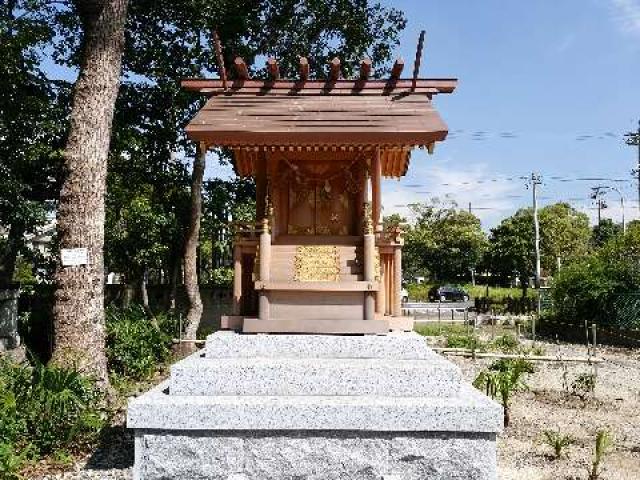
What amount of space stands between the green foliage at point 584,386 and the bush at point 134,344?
9.38 metres

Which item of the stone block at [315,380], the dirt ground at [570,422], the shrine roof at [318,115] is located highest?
the shrine roof at [318,115]

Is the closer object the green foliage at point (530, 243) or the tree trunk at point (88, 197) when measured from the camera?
the tree trunk at point (88, 197)

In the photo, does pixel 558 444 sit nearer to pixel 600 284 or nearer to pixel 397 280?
pixel 397 280

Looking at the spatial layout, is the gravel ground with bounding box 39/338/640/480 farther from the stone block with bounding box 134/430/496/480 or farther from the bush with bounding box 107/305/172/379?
the bush with bounding box 107/305/172/379

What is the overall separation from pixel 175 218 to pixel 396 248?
1047 cm

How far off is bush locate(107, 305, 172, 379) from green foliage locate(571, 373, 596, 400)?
9.38 m

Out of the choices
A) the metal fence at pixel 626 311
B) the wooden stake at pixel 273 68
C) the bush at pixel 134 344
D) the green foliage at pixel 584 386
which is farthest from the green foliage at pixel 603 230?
the wooden stake at pixel 273 68

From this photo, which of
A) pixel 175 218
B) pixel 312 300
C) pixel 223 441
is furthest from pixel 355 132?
pixel 175 218

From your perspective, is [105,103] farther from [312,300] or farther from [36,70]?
[312,300]

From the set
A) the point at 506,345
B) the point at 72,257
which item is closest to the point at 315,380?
the point at 72,257

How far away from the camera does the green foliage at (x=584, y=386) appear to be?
1153cm

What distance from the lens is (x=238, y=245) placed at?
7.67m

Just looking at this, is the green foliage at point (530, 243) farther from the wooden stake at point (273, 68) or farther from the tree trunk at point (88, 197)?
the wooden stake at point (273, 68)

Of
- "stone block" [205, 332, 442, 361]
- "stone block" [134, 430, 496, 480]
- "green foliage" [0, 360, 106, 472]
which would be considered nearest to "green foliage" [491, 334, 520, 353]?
"stone block" [205, 332, 442, 361]
